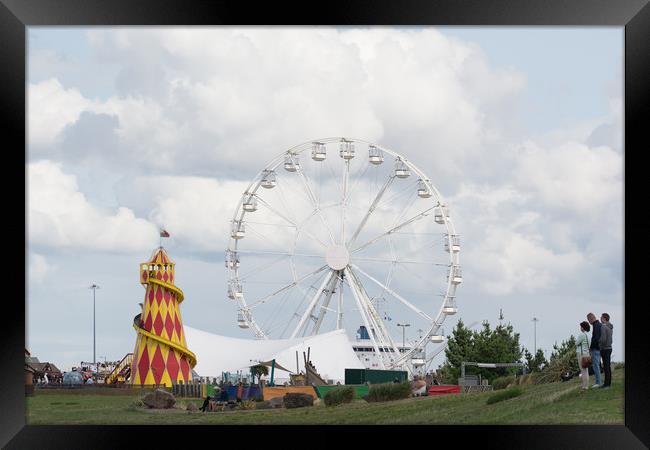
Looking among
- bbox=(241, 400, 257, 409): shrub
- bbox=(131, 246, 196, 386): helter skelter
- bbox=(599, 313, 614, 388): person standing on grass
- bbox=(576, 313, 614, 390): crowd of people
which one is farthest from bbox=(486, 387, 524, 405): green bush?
bbox=(131, 246, 196, 386): helter skelter

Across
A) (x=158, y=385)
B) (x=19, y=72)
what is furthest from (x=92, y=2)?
(x=158, y=385)

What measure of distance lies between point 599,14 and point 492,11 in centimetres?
87

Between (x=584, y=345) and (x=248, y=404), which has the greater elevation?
(x=584, y=345)

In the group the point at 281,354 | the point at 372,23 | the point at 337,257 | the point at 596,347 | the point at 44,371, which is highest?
the point at 372,23

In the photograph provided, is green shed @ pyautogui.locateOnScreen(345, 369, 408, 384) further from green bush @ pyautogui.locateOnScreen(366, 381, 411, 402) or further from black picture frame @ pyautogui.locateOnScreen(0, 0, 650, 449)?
black picture frame @ pyautogui.locateOnScreen(0, 0, 650, 449)

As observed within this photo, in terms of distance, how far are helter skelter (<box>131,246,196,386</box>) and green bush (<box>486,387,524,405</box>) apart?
818 centimetres

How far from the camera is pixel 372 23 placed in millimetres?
8203

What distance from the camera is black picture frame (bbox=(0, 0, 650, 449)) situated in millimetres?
8055

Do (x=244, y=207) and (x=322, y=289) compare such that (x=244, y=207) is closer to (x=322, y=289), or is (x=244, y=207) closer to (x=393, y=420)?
(x=322, y=289)

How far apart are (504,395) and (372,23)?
20.4 ft

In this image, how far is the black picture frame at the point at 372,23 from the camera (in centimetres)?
805

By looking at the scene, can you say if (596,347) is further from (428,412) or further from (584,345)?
(428,412)

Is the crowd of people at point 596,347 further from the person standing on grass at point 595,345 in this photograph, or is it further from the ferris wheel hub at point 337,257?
the ferris wheel hub at point 337,257

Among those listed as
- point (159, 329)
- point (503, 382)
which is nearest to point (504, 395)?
point (503, 382)
